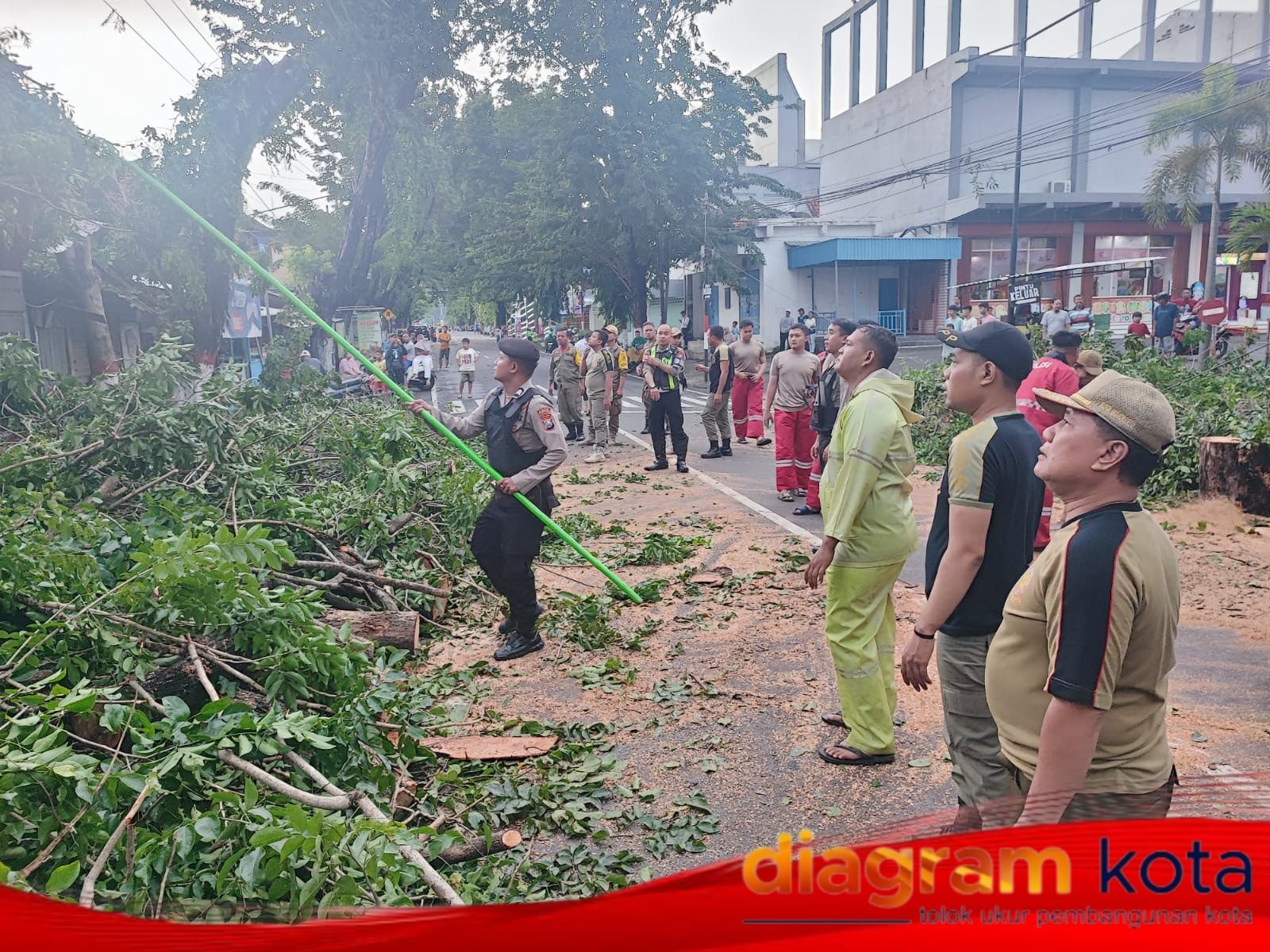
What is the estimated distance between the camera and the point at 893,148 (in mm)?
48906

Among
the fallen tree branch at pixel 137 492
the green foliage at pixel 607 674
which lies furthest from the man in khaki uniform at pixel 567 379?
the green foliage at pixel 607 674

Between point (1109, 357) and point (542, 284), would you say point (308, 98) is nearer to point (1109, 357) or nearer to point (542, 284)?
point (1109, 357)

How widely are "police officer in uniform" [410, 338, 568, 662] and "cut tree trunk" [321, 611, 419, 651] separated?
592mm

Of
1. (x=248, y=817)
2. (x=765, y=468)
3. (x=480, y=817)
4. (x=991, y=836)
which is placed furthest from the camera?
(x=765, y=468)

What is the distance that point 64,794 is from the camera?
288 cm

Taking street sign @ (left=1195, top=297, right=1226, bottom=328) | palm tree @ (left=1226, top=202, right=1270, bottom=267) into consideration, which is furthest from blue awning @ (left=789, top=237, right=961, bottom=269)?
palm tree @ (left=1226, top=202, right=1270, bottom=267)

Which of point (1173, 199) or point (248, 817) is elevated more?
point (1173, 199)

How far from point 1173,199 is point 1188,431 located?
3552cm

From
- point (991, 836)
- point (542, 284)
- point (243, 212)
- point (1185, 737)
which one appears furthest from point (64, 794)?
point (542, 284)

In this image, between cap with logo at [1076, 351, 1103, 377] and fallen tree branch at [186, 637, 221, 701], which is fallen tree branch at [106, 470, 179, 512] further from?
cap with logo at [1076, 351, 1103, 377]

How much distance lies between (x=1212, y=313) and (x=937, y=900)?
26.6 m

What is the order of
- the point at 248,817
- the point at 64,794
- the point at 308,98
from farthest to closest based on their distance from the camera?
the point at 308,98 < the point at 248,817 < the point at 64,794

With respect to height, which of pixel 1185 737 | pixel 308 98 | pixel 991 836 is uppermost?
pixel 308 98

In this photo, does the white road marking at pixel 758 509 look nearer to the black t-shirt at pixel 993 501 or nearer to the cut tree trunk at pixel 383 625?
the cut tree trunk at pixel 383 625
